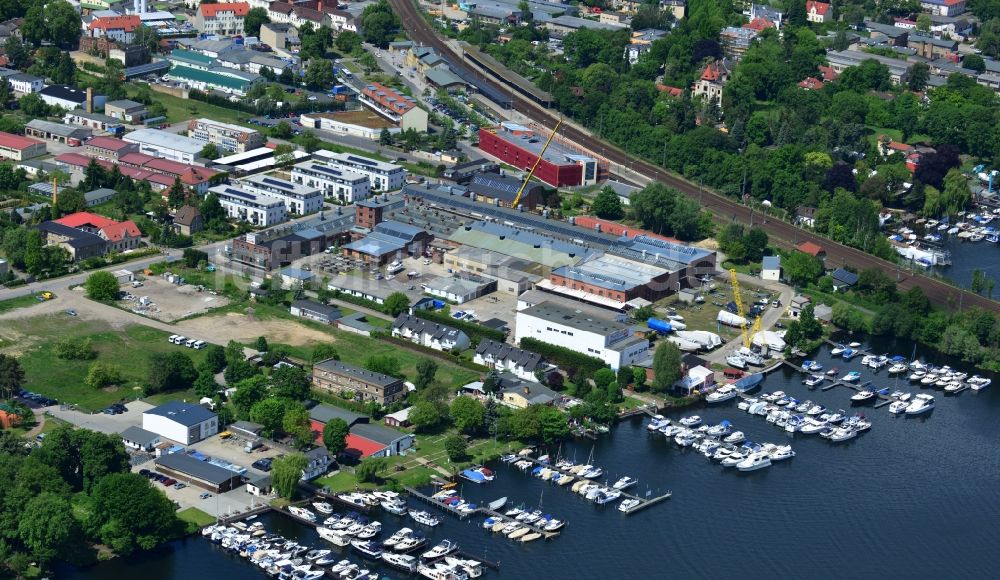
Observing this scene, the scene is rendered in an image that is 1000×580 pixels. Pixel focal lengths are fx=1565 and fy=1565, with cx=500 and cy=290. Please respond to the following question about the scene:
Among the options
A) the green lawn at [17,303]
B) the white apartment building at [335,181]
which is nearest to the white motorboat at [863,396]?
the white apartment building at [335,181]

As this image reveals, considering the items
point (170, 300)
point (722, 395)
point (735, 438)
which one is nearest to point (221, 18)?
point (170, 300)

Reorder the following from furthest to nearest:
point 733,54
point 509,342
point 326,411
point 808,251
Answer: point 733,54
point 808,251
point 509,342
point 326,411

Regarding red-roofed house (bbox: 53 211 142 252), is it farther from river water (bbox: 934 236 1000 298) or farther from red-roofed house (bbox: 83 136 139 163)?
river water (bbox: 934 236 1000 298)

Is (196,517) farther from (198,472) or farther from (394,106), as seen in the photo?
(394,106)

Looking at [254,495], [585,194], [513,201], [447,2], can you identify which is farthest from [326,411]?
[447,2]

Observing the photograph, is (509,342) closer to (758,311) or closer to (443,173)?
(758,311)

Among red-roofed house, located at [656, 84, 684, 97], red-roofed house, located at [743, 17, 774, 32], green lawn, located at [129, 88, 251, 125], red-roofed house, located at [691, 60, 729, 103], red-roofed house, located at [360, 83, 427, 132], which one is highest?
red-roofed house, located at [743, 17, 774, 32]

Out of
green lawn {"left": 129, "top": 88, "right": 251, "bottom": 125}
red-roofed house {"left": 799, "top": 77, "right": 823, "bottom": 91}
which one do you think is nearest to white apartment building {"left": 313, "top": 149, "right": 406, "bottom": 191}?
green lawn {"left": 129, "top": 88, "right": 251, "bottom": 125}
